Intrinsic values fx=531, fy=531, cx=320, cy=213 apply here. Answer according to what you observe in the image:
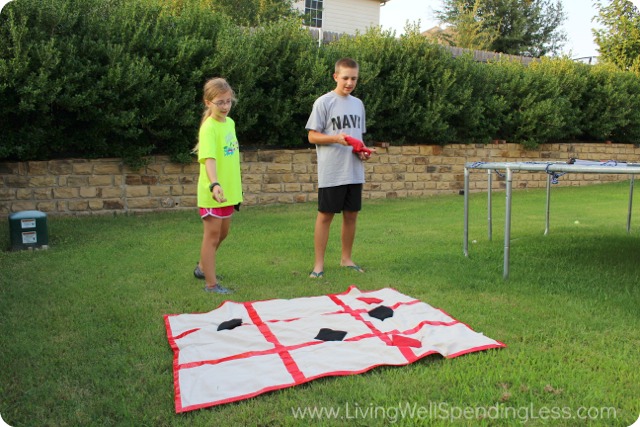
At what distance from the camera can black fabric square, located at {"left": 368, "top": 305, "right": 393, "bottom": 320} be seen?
3.35m

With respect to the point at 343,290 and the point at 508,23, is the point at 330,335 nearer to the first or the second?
the point at 343,290

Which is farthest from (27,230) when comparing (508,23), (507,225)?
(508,23)

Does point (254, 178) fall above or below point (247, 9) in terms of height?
below

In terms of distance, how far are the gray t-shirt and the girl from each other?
0.79 m

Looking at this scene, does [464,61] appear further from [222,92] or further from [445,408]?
[445,408]

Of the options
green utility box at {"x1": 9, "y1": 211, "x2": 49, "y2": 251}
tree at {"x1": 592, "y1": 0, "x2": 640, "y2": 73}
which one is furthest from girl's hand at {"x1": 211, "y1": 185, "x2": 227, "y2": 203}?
tree at {"x1": 592, "y1": 0, "x2": 640, "y2": 73}

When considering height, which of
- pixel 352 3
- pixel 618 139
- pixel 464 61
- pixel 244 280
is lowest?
pixel 244 280

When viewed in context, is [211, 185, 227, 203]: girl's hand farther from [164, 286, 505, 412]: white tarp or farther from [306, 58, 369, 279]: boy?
[306, 58, 369, 279]: boy

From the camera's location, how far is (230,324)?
10.5 ft

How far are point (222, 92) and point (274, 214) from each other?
454cm

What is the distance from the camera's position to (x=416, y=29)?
10789 mm

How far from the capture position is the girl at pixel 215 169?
3.83m

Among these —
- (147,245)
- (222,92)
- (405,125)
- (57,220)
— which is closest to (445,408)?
(222,92)

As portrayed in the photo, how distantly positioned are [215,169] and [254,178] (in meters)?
5.54
